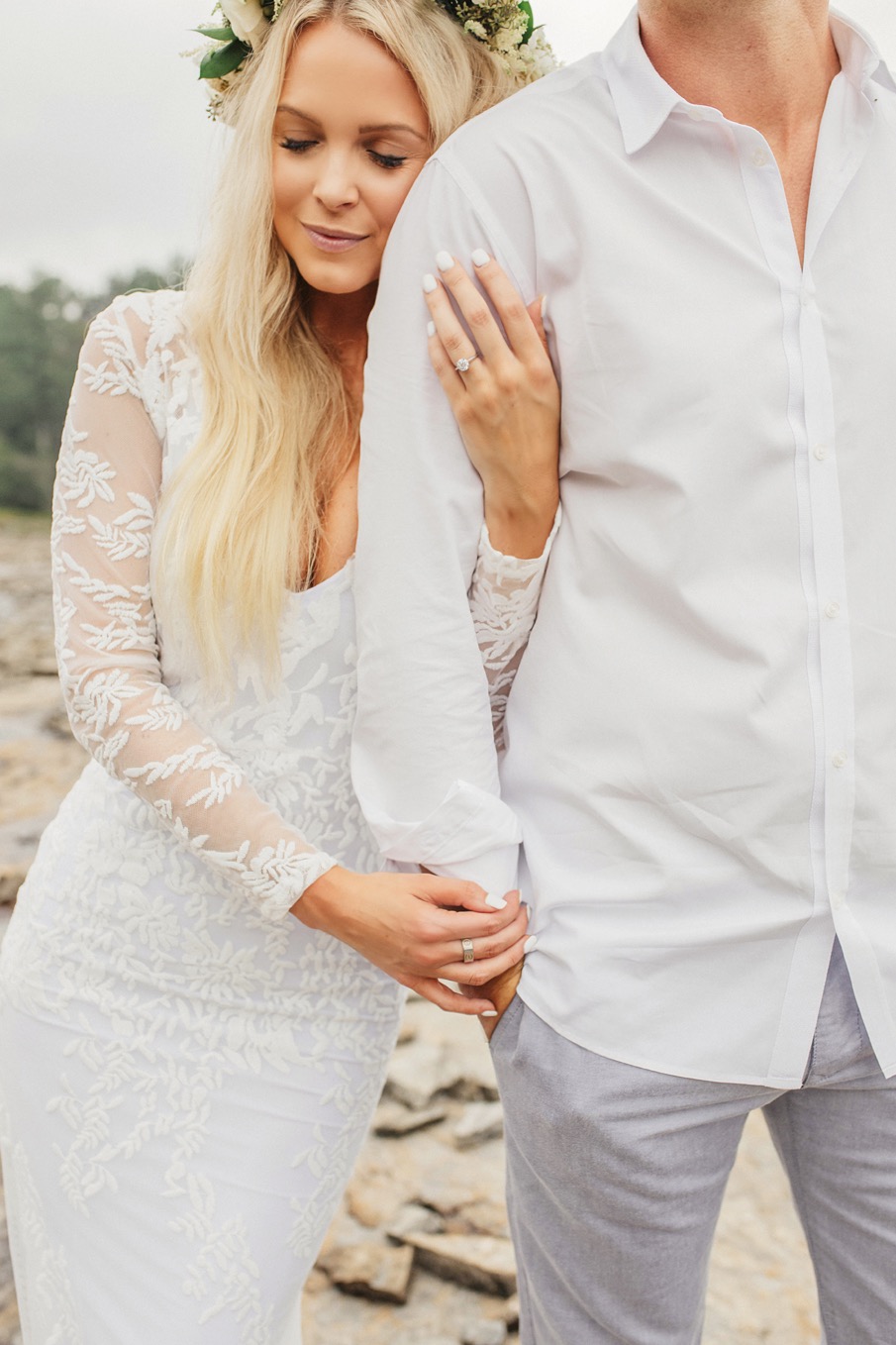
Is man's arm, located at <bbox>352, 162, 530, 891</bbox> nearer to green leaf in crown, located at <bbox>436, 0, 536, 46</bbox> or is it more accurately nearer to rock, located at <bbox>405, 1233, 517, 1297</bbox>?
green leaf in crown, located at <bbox>436, 0, 536, 46</bbox>

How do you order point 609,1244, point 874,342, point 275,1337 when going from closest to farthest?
point 874,342 → point 609,1244 → point 275,1337

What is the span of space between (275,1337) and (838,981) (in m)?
0.98

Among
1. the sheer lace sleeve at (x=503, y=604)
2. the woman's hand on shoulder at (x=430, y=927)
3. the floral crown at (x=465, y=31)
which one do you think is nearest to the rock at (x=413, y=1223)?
the woman's hand on shoulder at (x=430, y=927)

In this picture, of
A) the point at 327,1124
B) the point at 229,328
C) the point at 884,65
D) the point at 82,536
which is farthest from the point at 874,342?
the point at 327,1124

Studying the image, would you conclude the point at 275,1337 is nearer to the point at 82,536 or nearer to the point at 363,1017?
the point at 363,1017

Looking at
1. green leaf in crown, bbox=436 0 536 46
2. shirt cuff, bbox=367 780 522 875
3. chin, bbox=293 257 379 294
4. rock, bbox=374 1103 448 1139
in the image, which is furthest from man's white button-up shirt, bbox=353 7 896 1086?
rock, bbox=374 1103 448 1139

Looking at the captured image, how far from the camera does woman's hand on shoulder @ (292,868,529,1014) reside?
57.3 inches

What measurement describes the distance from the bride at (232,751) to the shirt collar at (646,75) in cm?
29

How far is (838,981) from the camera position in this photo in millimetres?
1401

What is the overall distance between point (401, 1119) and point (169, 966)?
60.8 inches

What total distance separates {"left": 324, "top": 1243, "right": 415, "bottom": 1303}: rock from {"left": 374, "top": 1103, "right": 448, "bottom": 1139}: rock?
1.39 ft

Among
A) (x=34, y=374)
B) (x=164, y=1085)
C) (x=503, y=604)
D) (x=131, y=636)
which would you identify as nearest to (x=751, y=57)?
(x=503, y=604)

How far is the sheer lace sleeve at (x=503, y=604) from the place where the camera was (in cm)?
149

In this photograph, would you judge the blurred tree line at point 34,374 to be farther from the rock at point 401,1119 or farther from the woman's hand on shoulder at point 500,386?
the woman's hand on shoulder at point 500,386
